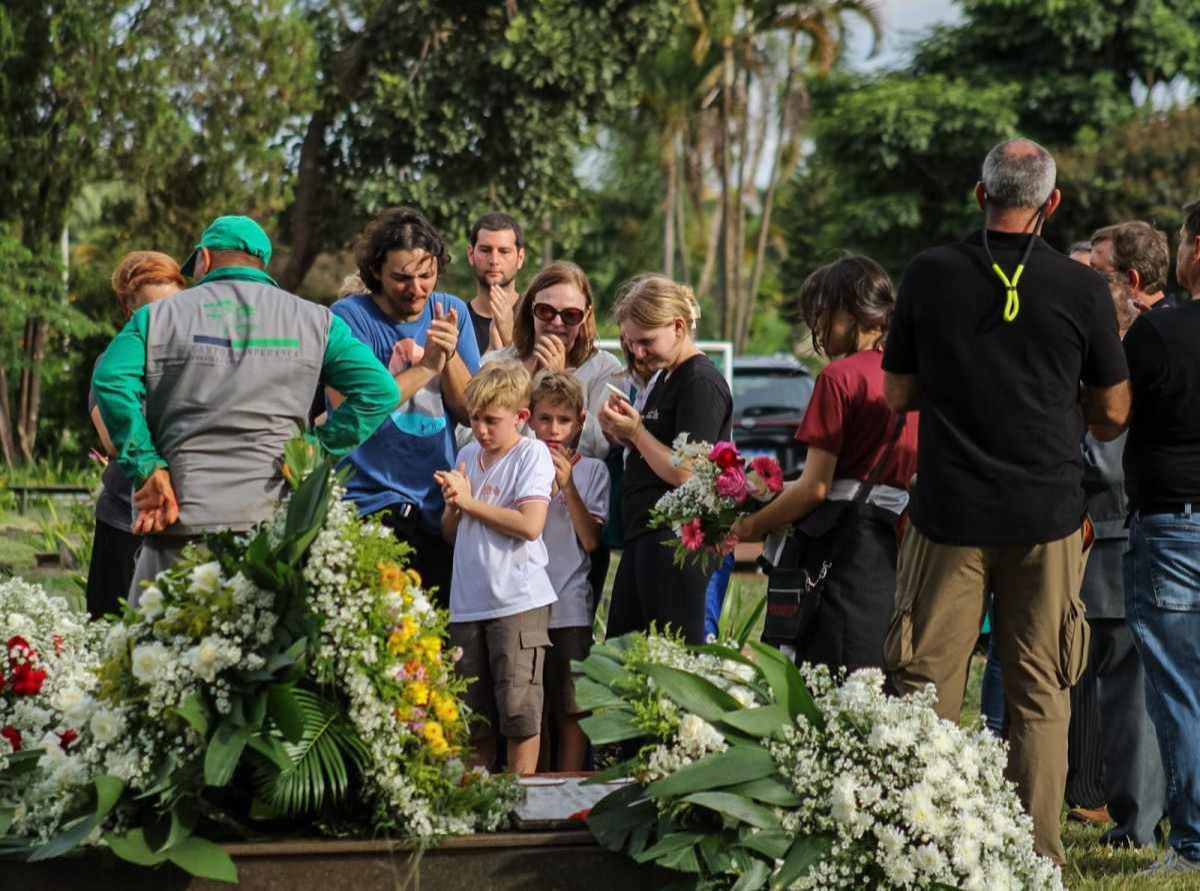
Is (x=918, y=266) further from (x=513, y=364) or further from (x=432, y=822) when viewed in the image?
(x=432, y=822)

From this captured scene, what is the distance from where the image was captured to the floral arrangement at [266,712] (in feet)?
12.4

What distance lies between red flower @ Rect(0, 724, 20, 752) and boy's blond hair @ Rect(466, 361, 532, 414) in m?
1.88

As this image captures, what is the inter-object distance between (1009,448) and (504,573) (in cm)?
182

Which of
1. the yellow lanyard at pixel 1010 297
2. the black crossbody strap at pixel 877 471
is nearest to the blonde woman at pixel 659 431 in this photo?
the black crossbody strap at pixel 877 471

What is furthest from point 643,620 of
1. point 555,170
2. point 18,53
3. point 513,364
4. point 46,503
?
point 555,170

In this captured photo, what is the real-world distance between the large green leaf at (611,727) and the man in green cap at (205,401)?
133cm

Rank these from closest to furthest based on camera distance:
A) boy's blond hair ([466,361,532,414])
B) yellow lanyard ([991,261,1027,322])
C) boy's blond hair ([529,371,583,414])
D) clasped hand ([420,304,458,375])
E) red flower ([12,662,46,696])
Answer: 1. yellow lanyard ([991,261,1027,322])
2. red flower ([12,662,46,696])
3. clasped hand ([420,304,458,375])
4. boy's blond hair ([466,361,532,414])
5. boy's blond hair ([529,371,583,414])

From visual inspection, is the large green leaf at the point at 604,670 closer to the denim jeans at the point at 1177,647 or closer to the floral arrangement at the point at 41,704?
the floral arrangement at the point at 41,704

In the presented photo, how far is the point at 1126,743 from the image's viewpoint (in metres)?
5.75

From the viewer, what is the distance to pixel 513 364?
5852 millimetres

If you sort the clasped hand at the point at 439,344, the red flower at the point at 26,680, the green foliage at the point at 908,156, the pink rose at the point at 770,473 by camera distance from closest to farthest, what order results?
the red flower at the point at 26,680 → the pink rose at the point at 770,473 → the clasped hand at the point at 439,344 → the green foliage at the point at 908,156

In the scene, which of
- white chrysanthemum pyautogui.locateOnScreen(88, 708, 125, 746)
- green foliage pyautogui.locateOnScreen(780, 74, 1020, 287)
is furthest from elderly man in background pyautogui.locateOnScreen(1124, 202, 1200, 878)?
green foliage pyautogui.locateOnScreen(780, 74, 1020, 287)

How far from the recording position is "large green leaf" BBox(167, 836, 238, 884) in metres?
3.67

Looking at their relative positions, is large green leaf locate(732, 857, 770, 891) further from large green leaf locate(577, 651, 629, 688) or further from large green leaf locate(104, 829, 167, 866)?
large green leaf locate(104, 829, 167, 866)
